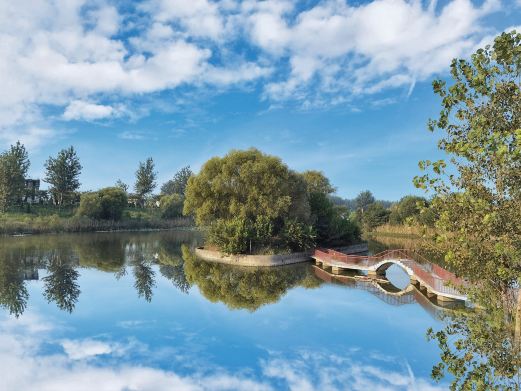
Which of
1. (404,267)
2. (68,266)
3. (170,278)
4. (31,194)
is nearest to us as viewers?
(404,267)

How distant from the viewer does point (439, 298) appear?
837 inches

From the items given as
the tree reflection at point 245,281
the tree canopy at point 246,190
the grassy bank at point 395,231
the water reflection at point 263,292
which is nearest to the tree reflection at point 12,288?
the water reflection at point 263,292

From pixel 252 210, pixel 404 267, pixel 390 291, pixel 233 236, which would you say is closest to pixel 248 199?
pixel 252 210

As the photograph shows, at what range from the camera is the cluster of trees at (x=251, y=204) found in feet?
114

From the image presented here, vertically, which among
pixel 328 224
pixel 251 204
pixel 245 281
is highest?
pixel 251 204

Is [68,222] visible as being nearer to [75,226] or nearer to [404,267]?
[75,226]

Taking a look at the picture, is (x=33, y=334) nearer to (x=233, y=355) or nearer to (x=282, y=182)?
(x=233, y=355)

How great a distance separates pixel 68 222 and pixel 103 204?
36.6ft

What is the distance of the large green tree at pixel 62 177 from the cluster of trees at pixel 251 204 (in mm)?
59778

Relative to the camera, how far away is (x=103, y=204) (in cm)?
7856

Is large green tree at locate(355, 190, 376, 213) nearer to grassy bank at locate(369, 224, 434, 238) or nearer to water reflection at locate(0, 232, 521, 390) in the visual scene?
grassy bank at locate(369, 224, 434, 238)

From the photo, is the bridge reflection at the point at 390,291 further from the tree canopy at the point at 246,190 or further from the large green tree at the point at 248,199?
the tree canopy at the point at 246,190

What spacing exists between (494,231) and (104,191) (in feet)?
278

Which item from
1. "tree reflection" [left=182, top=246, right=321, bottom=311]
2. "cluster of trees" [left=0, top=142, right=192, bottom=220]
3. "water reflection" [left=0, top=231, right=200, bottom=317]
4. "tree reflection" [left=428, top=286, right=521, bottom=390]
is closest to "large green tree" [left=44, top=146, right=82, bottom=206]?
"cluster of trees" [left=0, top=142, right=192, bottom=220]
